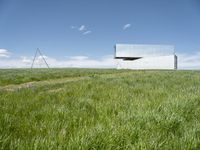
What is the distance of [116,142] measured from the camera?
3.00m

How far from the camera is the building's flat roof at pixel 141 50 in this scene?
83.6 metres

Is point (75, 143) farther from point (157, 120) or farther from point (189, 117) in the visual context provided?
point (189, 117)

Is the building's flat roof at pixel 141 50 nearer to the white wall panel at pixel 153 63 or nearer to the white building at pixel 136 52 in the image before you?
the white building at pixel 136 52

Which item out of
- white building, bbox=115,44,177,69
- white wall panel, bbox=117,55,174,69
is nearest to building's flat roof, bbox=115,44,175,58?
white building, bbox=115,44,177,69

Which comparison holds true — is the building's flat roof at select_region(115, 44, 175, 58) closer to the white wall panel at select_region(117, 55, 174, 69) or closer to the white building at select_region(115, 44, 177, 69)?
the white building at select_region(115, 44, 177, 69)

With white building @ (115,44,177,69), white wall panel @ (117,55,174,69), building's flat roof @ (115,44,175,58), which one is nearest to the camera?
white wall panel @ (117,55,174,69)

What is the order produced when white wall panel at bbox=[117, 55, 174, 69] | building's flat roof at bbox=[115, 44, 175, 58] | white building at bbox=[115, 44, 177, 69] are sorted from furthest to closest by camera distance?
building's flat roof at bbox=[115, 44, 175, 58] → white building at bbox=[115, 44, 177, 69] → white wall panel at bbox=[117, 55, 174, 69]

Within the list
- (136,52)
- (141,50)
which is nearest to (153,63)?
(141,50)

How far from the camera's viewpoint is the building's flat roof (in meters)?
83.6

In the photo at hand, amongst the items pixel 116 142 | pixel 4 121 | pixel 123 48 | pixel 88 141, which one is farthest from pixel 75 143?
pixel 123 48

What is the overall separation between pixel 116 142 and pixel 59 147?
2.54 feet

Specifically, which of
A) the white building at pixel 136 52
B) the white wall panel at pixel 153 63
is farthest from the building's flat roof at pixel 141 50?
the white wall panel at pixel 153 63

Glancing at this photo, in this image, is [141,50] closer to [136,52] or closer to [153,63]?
[136,52]

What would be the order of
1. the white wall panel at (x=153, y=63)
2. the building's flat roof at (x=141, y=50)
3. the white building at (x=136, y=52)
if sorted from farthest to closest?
the building's flat roof at (x=141, y=50)
the white building at (x=136, y=52)
the white wall panel at (x=153, y=63)
